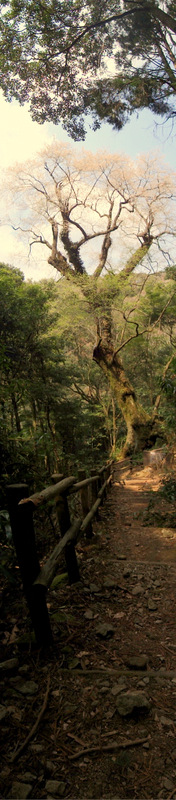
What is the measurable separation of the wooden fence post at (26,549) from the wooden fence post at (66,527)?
742mm

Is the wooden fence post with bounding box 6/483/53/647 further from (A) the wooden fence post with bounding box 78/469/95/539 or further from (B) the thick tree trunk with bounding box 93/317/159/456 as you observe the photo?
(B) the thick tree trunk with bounding box 93/317/159/456

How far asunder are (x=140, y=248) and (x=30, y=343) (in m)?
8.51

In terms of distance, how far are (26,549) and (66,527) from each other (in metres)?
0.92

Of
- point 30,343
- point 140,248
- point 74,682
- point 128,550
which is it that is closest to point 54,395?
point 30,343

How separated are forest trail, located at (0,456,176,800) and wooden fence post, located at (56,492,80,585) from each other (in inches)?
3.5

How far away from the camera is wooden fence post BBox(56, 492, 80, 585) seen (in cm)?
273

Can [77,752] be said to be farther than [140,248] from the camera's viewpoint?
No

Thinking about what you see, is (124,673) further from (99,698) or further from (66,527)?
(66,527)

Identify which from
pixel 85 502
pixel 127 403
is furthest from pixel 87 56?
pixel 127 403

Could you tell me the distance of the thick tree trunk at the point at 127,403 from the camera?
45.1ft

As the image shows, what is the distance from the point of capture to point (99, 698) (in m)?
1.74

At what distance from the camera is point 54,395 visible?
36.5 feet

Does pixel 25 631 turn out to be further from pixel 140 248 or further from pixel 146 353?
pixel 146 353

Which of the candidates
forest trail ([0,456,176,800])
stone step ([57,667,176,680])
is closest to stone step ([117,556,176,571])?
forest trail ([0,456,176,800])
